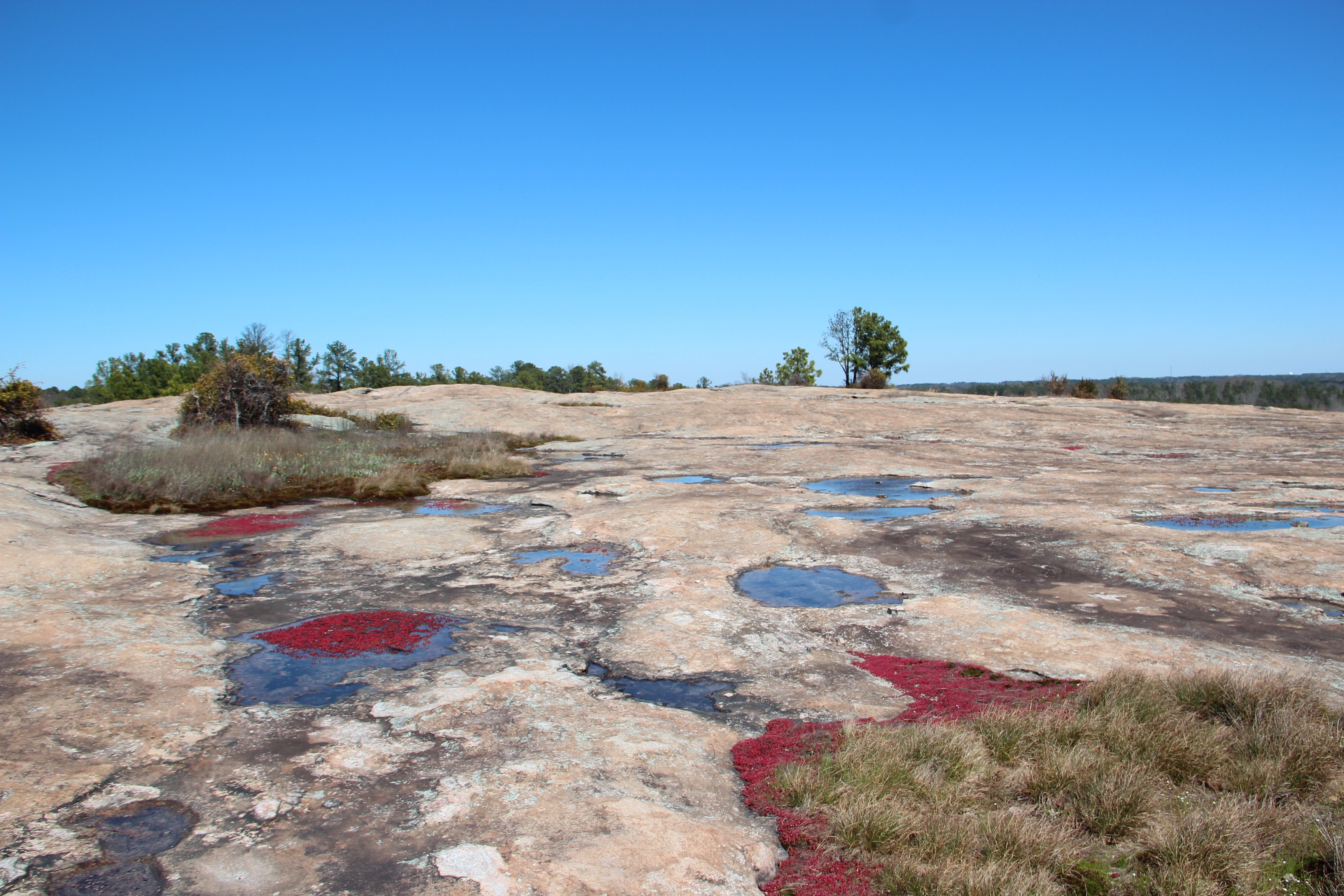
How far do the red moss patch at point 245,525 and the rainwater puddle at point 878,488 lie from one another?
32.1 ft

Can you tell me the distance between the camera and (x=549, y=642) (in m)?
6.75

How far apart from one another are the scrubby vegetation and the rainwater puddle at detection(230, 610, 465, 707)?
26.8 ft

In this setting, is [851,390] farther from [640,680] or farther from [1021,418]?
[640,680]

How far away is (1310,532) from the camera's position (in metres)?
10.2

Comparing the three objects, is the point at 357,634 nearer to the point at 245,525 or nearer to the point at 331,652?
the point at 331,652

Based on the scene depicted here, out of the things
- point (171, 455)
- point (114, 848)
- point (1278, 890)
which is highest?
point (171, 455)

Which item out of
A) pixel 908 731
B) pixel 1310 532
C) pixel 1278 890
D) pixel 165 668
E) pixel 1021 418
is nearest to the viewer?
pixel 1278 890

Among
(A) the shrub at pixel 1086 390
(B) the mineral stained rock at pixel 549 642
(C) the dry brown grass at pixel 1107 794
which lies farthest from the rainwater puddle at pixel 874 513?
(A) the shrub at pixel 1086 390

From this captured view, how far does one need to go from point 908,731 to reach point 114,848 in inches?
168

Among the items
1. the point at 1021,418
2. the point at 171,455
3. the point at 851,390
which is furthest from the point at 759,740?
the point at 851,390

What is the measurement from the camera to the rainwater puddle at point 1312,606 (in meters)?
7.32

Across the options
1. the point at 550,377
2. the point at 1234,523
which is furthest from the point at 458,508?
the point at 550,377

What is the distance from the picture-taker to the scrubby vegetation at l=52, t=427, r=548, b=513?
13.8m

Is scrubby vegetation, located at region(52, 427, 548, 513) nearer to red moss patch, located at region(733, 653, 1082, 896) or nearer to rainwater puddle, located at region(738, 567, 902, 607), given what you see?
rainwater puddle, located at region(738, 567, 902, 607)
